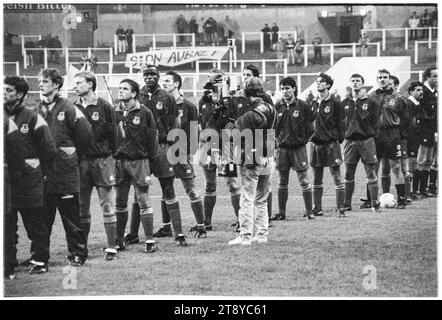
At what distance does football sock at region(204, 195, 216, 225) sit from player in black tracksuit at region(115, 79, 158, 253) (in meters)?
1.48

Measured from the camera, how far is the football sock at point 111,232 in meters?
8.30

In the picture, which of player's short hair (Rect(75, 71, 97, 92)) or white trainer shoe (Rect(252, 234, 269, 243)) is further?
white trainer shoe (Rect(252, 234, 269, 243))

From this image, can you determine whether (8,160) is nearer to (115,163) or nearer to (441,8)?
(115,163)

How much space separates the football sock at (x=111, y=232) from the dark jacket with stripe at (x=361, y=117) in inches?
166

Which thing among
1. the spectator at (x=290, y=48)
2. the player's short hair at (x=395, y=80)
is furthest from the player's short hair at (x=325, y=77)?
the spectator at (x=290, y=48)

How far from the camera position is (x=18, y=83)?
7602 millimetres

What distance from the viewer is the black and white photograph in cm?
761

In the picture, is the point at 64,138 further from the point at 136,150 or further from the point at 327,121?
the point at 327,121

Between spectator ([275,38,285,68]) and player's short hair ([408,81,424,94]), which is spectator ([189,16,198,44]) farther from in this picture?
spectator ([275,38,285,68])

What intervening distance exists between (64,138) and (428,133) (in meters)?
5.82

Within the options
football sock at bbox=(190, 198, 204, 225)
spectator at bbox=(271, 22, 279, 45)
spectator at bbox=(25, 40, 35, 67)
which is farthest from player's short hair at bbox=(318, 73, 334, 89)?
spectator at bbox=(25, 40, 35, 67)

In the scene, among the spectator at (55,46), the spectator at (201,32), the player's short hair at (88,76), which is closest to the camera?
the player's short hair at (88,76)

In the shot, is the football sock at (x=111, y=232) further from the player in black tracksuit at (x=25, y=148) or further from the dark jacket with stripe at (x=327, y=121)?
the dark jacket with stripe at (x=327, y=121)
